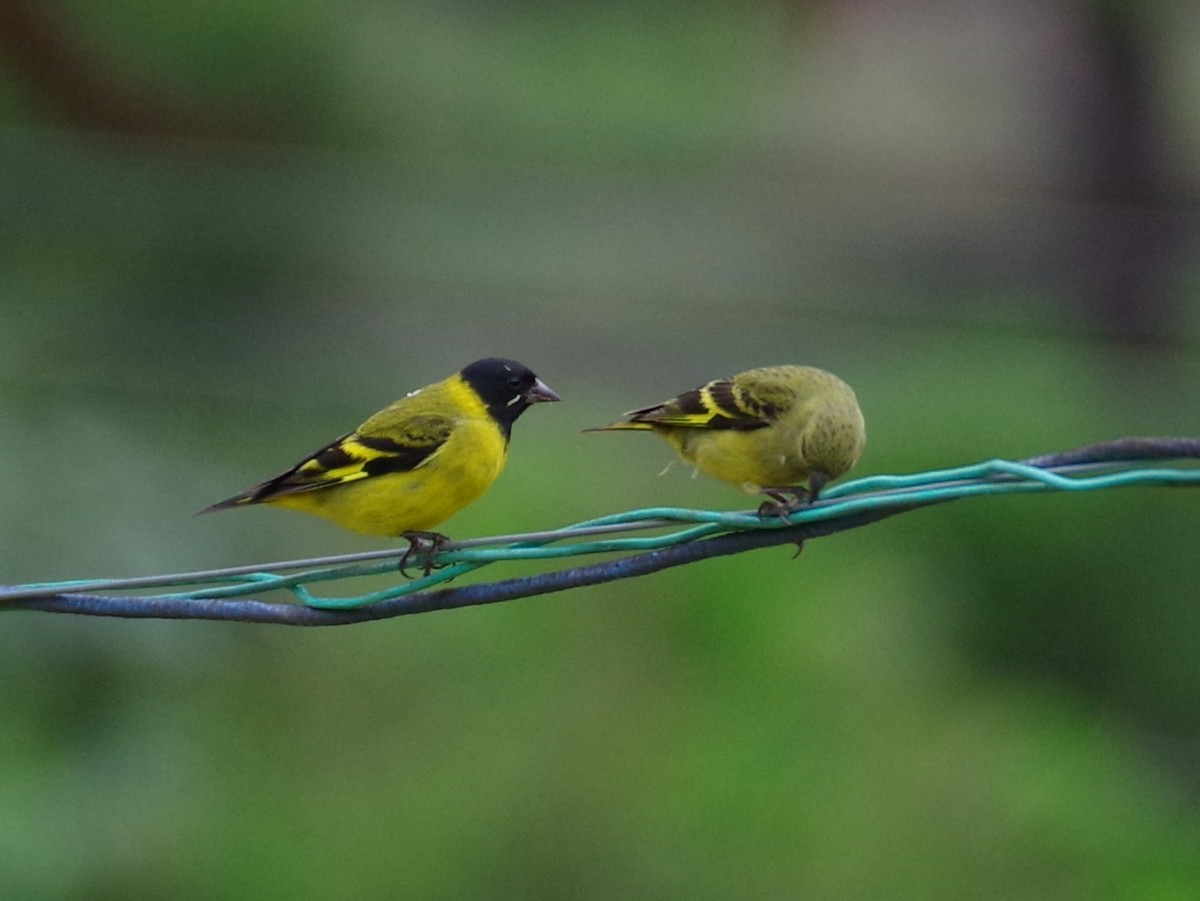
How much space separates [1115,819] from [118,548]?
4735mm

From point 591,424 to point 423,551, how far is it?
6.94m

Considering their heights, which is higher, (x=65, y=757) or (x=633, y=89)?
(x=633, y=89)

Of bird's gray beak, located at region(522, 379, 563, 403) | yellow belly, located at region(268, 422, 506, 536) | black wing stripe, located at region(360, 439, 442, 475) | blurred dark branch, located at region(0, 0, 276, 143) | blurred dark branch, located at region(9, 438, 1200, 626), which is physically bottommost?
blurred dark branch, located at region(9, 438, 1200, 626)

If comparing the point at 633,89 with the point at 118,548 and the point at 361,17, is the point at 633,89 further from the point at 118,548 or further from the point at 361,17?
the point at 118,548

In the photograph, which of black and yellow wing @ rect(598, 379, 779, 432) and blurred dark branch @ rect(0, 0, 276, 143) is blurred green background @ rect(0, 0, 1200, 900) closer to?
blurred dark branch @ rect(0, 0, 276, 143)

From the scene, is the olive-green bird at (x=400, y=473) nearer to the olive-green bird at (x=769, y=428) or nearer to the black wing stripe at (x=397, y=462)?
the black wing stripe at (x=397, y=462)

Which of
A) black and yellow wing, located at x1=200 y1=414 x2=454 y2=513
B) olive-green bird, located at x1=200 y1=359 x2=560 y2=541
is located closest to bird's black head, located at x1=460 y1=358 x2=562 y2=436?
olive-green bird, located at x1=200 y1=359 x2=560 y2=541

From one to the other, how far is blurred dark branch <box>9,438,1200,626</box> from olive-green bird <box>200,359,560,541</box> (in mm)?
1148

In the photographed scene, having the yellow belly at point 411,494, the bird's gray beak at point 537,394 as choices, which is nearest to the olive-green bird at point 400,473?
the yellow belly at point 411,494

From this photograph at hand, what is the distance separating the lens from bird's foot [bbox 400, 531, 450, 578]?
143 inches

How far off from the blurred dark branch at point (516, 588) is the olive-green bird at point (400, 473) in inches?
45.2

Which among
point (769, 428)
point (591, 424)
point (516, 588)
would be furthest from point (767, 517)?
point (591, 424)

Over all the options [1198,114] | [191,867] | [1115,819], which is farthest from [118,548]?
[1198,114]

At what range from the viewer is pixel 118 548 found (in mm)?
8164
